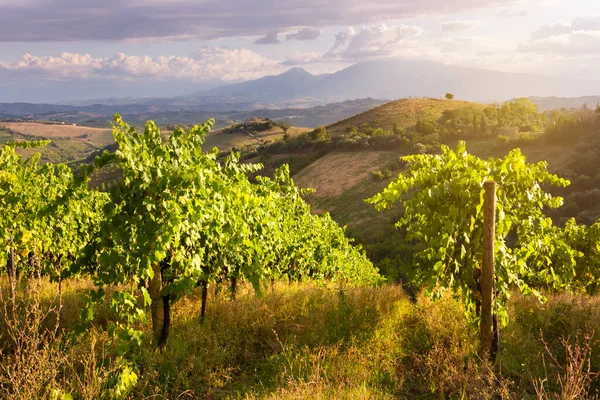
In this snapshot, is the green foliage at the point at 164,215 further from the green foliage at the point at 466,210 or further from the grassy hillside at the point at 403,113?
the grassy hillside at the point at 403,113

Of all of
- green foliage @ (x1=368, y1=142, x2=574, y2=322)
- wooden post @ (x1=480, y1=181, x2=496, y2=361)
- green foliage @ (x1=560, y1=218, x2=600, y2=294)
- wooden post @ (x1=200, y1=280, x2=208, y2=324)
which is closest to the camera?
wooden post @ (x1=480, y1=181, x2=496, y2=361)

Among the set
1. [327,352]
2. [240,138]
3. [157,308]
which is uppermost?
[240,138]

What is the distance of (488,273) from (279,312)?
3.54 metres

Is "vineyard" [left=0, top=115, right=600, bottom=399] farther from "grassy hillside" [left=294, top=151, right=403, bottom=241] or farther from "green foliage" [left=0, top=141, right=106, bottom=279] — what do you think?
"grassy hillside" [left=294, top=151, right=403, bottom=241]

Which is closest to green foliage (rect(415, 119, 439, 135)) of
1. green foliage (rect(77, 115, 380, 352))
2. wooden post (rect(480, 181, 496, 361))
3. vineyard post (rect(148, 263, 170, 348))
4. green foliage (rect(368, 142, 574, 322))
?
green foliage (rect(368, 142, 574, 322))

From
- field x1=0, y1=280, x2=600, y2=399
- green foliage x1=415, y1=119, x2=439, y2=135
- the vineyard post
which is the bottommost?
field x1=0, y1=280, x2=600, y2=399

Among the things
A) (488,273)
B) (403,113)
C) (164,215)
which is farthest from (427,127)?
(164,215)

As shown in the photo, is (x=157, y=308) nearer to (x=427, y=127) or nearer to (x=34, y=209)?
(x=34, y=209)

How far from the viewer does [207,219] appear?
6109 mm

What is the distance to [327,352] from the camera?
6156 mm

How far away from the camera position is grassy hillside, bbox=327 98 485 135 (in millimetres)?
87812

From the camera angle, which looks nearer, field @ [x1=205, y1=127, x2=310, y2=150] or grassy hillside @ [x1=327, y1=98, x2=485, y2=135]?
grassy hillside @ [x1=327, y1=98, x2=485, y2=135]

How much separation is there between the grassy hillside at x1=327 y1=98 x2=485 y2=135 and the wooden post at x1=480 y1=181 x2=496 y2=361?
261ft

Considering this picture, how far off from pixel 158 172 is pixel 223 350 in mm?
2902
